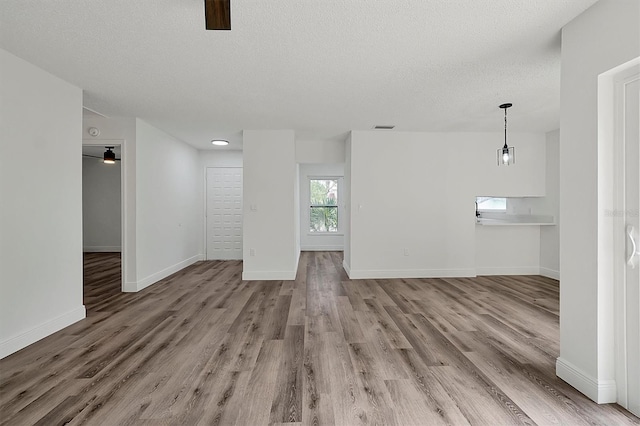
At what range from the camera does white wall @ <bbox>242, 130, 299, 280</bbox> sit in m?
5.06

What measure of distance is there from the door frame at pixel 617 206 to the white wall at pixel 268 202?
3.90m

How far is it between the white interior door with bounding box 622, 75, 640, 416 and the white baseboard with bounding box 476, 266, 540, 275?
3.81m

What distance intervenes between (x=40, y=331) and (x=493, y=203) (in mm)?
7207

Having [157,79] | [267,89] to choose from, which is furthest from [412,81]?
[157,79]

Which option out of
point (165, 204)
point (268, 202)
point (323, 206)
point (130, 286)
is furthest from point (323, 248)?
point (130, 286)

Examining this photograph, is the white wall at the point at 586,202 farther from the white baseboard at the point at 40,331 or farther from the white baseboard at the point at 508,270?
the white baseboard at the point at 40,331

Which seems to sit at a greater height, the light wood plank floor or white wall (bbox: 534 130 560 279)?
white wall (bbox: 534 130 560 279)

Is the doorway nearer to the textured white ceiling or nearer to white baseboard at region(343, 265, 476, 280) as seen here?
the textured white ceiling

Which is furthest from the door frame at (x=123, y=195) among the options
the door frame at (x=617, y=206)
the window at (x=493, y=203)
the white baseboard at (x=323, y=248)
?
the window at (x=493, y=203)

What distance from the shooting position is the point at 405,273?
5238mm

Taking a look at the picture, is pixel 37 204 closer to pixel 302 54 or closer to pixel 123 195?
pixel 123 195

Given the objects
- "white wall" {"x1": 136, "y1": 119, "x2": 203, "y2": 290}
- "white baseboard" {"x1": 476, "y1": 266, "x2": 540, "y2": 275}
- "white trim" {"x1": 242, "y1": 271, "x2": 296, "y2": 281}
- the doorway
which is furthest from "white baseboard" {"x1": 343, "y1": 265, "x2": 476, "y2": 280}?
the doorway

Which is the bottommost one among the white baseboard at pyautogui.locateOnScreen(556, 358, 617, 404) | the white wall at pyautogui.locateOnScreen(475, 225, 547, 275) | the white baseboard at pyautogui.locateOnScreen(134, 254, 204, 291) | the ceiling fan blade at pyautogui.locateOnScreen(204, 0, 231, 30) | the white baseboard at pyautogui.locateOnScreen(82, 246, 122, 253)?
the white baseboard at pyautogui.locateOnScreen(556, 358, 617, 404)

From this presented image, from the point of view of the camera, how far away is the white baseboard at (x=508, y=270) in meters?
5.46
